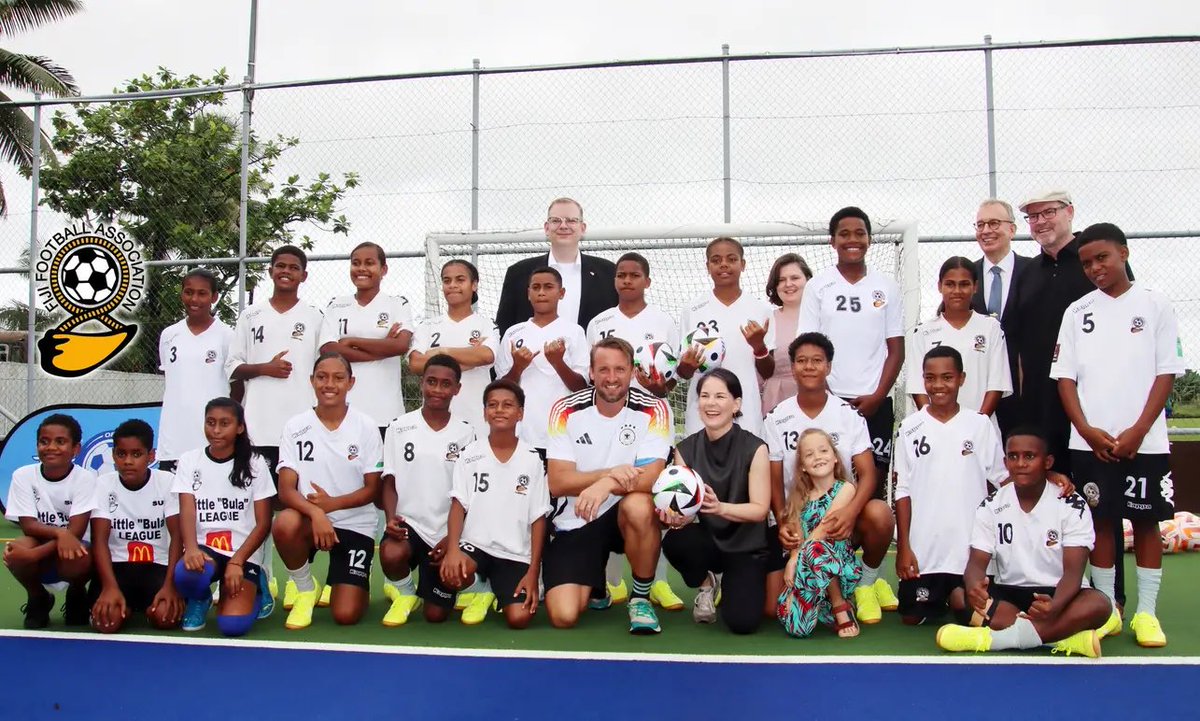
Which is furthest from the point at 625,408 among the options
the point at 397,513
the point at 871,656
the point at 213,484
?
the point at 213,484

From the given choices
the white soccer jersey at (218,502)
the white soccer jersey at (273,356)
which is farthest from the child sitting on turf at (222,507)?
the white soccer jersey at (273,356)

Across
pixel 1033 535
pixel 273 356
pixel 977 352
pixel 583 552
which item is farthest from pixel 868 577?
pixel 273 356

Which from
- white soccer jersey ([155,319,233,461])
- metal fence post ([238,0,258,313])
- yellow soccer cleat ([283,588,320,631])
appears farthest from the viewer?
metal fence post ([238,0,258,313])

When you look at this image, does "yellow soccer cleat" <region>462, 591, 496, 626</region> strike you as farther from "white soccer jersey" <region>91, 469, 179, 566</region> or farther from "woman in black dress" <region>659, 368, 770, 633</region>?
"white soccer jersey" <region>91, 469, 179, 566</region>

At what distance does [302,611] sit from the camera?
185 inches

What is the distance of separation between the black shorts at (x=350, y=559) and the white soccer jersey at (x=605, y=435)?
0.95m

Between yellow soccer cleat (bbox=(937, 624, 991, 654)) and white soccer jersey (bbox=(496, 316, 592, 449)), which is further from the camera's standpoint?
white soccer jersey (bbox=(496, 316, 592, 449))

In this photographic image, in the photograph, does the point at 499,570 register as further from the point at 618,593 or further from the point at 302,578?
the point at 302,578

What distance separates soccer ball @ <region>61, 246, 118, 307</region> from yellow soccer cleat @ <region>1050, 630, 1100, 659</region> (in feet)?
27.8

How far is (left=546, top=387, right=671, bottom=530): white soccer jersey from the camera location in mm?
4793

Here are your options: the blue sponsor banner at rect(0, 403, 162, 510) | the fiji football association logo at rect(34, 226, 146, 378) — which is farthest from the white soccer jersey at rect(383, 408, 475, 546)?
the fiji football association logo at rect(34, 226, 146, 378)

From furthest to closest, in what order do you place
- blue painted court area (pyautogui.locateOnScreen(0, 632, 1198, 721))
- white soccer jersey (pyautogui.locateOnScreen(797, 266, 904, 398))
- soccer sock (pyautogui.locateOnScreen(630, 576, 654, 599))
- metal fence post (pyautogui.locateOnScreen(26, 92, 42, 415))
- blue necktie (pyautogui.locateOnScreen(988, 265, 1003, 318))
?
metal fence post (pyautogui.locateOnScreen(26, 92, 42, 415)) < blue necktie (pyautogui.locateOnScreen(988, 265, 1003, 318)) < white soccer jersey (pyautogui.locateOnScreen(797, 266, 904, 398)) < soccer sock (pyautogui.locateOnScreen(630, 576, 654, 599)) < blue painted court area (pyautogui.locateOnScreen(0, 632, 1198, 721))

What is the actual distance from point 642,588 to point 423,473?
48.7 inches

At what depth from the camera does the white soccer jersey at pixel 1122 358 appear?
4.39 meters
